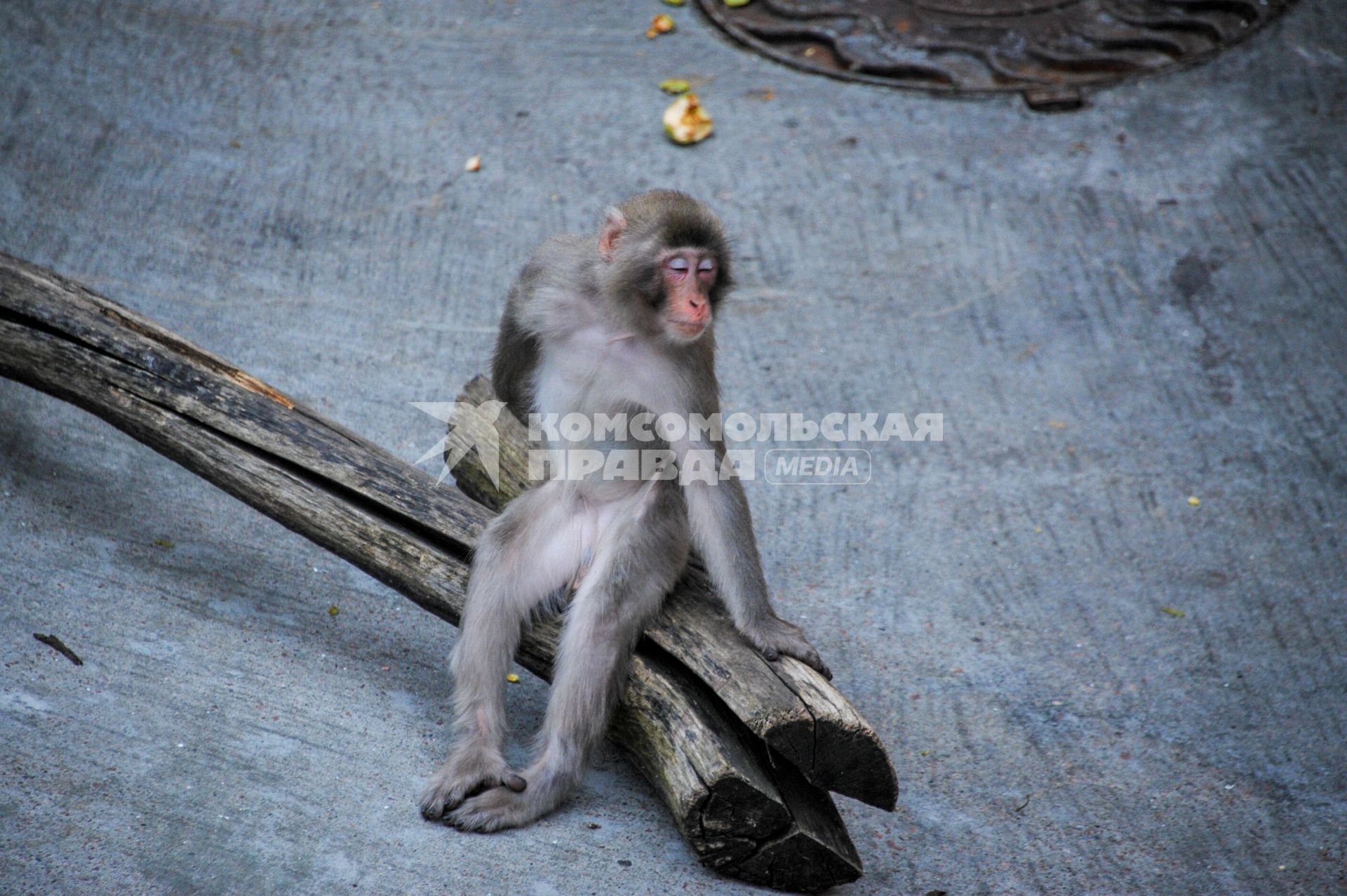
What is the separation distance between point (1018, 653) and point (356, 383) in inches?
A: 111

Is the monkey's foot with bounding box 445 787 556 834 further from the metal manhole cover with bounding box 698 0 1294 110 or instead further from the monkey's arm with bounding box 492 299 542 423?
the metal manhole cover with bounding box 698 0 1294 110

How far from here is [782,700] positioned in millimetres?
3211

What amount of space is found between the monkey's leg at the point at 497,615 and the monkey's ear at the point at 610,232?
2.37 feet

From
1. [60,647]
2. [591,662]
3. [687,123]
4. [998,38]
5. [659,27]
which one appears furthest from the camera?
[659,27]

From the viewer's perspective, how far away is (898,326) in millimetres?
5875

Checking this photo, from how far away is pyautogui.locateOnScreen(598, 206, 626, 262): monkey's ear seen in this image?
3746 mm

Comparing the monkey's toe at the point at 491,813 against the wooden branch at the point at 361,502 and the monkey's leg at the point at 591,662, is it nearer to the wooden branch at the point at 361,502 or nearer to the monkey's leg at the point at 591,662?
the monkey's leg at the point at 591,662

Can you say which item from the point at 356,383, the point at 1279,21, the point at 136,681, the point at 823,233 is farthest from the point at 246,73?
the point at 1279,21

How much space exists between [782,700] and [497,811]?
0.81 m

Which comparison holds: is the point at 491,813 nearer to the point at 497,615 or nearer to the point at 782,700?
the point at 497,615

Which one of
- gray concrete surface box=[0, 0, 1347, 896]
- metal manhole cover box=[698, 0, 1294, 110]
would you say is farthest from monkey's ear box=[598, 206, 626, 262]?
metal manhole cover box=[698, 0, 1294, 110]

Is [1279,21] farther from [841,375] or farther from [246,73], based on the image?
[246,73]

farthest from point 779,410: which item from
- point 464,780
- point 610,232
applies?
point 464,780

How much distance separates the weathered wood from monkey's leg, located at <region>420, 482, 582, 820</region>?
15.7 inches
